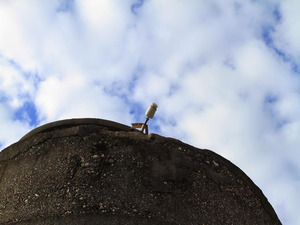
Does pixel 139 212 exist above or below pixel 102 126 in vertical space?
below

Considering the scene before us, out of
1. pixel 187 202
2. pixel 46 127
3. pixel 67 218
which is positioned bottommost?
pixel 67 218

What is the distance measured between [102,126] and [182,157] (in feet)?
3.34

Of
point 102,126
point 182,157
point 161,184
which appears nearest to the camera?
point 161,184

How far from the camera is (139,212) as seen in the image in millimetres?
3824

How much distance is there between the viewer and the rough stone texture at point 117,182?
3.82 metres

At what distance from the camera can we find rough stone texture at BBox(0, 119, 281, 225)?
382cm

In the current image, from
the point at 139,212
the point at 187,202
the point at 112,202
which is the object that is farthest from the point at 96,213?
the point at 187,202

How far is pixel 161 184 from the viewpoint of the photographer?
4.05 m

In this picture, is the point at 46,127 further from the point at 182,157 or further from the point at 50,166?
the point at 182,157

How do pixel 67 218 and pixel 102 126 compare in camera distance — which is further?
pixel 102 126

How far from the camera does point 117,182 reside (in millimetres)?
3936

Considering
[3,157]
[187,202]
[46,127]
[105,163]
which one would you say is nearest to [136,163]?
[105,163]

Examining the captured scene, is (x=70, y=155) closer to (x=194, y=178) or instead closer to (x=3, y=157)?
(x=3, y=157)

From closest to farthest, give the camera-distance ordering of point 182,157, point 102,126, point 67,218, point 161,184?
point 67,218
point 161,184
point 182,157
point 102,126
